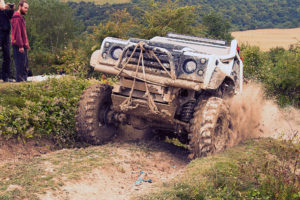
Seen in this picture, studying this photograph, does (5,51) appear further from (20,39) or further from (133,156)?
(133,156)

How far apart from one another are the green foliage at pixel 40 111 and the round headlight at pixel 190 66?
2.77m

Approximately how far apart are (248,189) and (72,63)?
12.0m

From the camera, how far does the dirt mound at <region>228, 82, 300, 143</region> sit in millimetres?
8883

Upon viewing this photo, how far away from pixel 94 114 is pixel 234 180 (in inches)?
128

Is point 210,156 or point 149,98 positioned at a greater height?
point 149,98

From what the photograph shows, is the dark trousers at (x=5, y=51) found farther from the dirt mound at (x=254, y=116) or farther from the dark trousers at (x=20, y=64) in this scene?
the dirt mound at (x=254, y=116)

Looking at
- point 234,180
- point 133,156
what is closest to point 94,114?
point 133,156

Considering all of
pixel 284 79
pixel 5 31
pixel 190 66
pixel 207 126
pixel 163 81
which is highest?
pixel 5 31

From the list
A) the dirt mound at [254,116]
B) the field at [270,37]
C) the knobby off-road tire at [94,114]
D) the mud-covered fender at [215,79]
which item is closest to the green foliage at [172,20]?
the dirt mound at [254,116]

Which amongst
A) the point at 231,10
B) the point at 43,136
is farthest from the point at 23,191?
the point at 231,10

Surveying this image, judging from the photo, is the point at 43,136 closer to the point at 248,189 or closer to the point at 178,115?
the point at 178,115

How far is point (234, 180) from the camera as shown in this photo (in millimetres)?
5691

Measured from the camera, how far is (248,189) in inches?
223

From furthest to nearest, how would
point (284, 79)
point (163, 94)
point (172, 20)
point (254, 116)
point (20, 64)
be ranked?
point (172, 20)
point (284, 79)
point (20, 64)
point (254, 116)
point (163, 94)
